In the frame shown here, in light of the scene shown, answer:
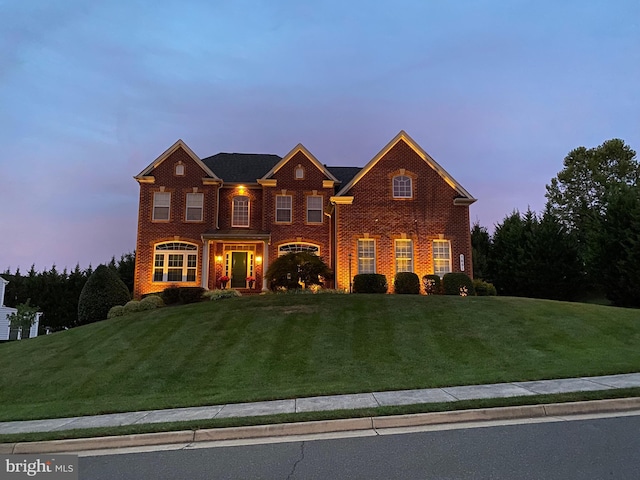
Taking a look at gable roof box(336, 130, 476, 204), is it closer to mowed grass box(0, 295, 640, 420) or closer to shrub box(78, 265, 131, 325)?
mowed grass box(0, 295, 640, 420)

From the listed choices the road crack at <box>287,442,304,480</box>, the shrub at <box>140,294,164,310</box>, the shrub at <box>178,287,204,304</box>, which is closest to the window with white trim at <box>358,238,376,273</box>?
the shrub at <box>178,287,204,304</box>

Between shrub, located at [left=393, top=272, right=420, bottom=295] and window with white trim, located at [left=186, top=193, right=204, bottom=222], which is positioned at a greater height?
window with white trim, located at [left=186, top=193, right=204, bottom=222]

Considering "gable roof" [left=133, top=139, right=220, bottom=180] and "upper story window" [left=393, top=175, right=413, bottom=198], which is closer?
"upper story window" [left=393, top=175, right=413, bottom=198]

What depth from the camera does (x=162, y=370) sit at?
11984 mm

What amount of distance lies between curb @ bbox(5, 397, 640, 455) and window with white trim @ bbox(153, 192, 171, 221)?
19824 mm

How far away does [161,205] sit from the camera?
25.7 m

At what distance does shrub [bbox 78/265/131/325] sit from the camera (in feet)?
76.3

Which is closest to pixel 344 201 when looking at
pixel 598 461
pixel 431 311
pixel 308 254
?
pixel 308 254

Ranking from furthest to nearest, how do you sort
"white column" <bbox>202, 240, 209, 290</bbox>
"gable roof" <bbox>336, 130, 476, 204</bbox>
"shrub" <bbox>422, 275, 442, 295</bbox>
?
1. "white column" <bbox>202, 240, 209, 290</bbox>
2. "gable roof" <bbox>336, 130, 476, 204</bbox>
3. "shrub" <bbox>422, 275, 442, 295</bbox>

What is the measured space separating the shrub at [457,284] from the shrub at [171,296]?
1374 centimetres

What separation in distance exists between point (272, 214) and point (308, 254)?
210 inches

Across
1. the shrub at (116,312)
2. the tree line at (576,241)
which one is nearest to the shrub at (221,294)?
the shrub at (116,312)

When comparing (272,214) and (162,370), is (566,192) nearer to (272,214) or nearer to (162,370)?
(272,214)

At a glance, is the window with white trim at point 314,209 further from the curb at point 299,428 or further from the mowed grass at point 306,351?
the curb at point 299,428
